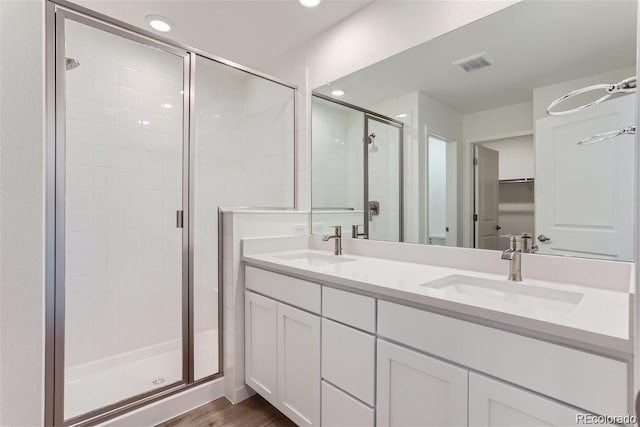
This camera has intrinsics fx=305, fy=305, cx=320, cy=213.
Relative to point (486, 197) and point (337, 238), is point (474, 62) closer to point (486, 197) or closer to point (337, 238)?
point (486, 197)

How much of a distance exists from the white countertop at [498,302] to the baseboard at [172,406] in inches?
35.0

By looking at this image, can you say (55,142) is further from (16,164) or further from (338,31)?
(338,31)

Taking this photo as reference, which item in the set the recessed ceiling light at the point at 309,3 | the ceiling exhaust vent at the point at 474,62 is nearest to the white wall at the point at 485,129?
the ceiling exhaust vent at the point at 474,62

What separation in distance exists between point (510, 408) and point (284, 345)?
3.31 feet

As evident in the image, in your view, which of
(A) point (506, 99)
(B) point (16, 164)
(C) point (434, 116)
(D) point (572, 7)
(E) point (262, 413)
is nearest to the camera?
(B) point (16, 164)

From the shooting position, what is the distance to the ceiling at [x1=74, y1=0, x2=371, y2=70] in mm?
1929

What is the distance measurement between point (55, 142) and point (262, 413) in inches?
67.3

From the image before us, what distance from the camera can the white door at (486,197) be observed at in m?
1.37

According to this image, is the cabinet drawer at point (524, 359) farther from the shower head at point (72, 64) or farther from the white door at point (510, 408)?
the shower head at point (72, 64)

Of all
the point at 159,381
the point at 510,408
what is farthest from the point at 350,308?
the point at 159,381

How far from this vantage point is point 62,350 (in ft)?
4.64

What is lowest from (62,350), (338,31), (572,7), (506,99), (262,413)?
(262,413)

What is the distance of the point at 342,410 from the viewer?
1.24 metres

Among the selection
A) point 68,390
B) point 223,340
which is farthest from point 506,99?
point 68,390
